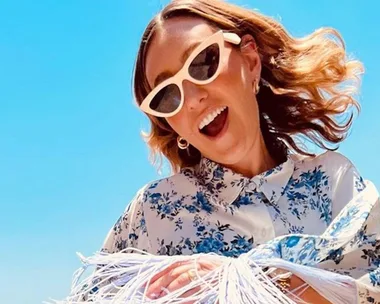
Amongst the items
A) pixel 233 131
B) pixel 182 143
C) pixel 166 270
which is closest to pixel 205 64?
pixel 233 131

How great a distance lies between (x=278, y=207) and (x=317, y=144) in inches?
9.6

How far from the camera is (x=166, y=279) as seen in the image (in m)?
1.03

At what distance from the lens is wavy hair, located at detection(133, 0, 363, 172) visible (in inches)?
59.1

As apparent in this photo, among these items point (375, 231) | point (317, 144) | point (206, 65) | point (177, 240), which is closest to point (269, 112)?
point (317, 144)

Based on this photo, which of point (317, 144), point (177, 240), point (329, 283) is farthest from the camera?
point (317, 144)

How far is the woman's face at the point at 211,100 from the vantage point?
52.2 inches

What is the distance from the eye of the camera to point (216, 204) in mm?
1337

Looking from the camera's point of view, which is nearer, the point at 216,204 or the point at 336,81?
the point at 216,204

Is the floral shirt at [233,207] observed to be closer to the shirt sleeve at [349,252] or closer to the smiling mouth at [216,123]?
the smiling mouth at [216,123]

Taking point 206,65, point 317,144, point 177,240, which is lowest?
point 177,240

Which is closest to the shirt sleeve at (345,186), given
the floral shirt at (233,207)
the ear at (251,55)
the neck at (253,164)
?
the floral shirt at (233,207)

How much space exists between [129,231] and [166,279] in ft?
1.16

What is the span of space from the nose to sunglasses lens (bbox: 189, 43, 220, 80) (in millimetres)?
19

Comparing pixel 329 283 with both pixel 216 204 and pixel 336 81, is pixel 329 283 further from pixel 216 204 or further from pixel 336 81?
pixel 336 81
